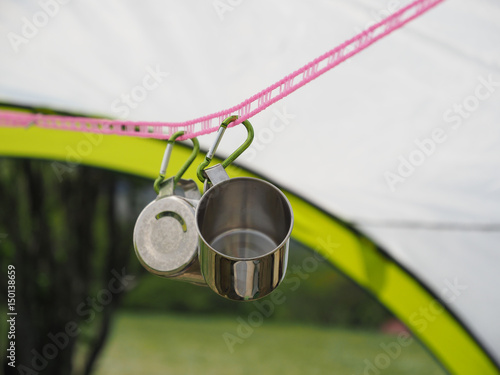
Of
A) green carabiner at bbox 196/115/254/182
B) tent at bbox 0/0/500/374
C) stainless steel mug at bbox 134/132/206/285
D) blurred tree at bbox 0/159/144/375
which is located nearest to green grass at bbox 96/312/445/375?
blurred tree at bbox 0/159/144/375

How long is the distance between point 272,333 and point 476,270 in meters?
2.88

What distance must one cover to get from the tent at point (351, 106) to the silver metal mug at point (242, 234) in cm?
43

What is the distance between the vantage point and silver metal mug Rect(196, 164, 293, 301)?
559 mm

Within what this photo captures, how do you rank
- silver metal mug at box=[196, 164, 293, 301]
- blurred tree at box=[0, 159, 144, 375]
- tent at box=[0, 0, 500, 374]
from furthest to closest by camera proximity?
blurred tree at box=[0, 159, 144, 375]
tent at box=[0, 0, 500, 374]
silver metal mug at box=[196, 164, 293, 301]

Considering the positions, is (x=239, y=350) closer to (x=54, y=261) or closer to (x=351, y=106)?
(x=54, y=261)

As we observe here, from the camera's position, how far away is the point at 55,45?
1103mm

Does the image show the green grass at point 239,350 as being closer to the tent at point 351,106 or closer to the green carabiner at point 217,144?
the tent at point 351,106

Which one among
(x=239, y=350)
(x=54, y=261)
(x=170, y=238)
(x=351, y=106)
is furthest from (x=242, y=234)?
(x=239, y=350)

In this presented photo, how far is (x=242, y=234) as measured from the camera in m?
0.69

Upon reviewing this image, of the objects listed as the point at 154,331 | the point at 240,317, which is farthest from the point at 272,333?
the point at 154,331

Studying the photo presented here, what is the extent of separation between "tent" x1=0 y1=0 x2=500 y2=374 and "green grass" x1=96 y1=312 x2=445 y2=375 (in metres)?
2.39

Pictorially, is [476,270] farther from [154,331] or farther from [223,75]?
[154,331]

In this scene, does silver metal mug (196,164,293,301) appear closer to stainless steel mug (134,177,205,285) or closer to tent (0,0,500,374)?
stainless steel mug (134,177,205,285)

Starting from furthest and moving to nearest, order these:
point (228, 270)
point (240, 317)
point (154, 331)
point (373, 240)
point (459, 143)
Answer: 1. point (240, 317)
2. point (154, 331)
3. point (373, 240)
4. point (459, 143)
5. point (228, 270)
